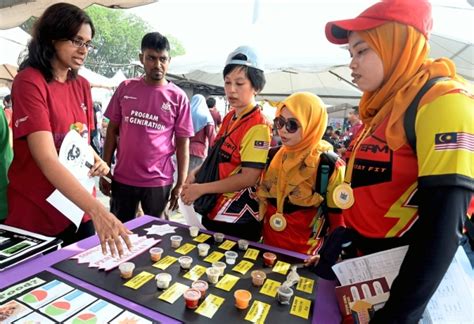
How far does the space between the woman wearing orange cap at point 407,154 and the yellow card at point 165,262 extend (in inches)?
28.0

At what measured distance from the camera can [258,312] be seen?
957 mm

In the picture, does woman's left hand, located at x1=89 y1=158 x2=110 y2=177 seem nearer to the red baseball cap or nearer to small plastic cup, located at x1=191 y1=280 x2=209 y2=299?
small plastic cup, located at x1=191 y1=280 x2=209 y2=299

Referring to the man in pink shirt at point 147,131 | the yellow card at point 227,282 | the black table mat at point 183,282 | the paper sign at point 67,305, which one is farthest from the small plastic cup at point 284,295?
the man in pink shirt at point 147,131

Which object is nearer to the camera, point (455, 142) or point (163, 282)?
point (455, 142)

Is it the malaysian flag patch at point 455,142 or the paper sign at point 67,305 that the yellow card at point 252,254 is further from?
the malaysian flag patch at point 455,142

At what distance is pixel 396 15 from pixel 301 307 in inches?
39.8

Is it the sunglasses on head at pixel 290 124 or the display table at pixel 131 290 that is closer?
the display table at pixel 131 290

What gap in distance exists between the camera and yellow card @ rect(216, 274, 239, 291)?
3.53ft

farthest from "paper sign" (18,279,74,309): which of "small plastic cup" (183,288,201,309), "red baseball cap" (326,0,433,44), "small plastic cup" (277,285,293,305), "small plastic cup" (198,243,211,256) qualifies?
"red baseball cap" (326,0,433,44)

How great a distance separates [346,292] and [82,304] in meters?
0.85

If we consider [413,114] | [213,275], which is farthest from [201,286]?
[413,114]

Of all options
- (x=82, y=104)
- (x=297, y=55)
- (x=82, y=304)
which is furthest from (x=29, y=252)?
(x=297, y=55)

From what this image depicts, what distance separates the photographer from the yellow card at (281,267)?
123 cm

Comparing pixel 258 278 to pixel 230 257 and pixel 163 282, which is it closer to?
pixel 230 257
